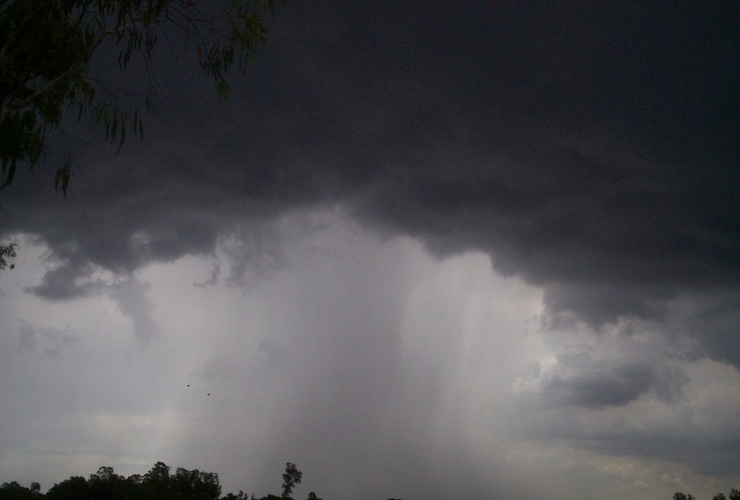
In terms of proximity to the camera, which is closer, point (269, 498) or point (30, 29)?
point (30, 29)

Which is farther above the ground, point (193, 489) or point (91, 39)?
point (91, 39)

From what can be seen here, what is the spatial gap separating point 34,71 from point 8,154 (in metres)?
1.75

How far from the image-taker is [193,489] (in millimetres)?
54000

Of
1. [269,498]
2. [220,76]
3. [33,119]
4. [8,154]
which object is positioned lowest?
[269,498]

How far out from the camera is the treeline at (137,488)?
151ft

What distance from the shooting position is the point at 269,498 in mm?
48406

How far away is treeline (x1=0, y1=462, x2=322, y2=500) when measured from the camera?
4591cm

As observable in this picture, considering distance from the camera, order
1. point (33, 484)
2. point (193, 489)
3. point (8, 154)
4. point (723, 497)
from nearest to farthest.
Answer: point (8, 154)
point (193, 489)
point (33, 484)
point (723, 497)

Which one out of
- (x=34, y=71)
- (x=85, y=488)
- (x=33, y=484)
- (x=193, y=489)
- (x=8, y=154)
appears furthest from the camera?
(x=33, y=484)

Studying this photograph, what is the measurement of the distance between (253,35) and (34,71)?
398 centimetres

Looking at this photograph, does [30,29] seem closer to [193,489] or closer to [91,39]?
[91,39]

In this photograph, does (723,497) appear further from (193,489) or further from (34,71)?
(34,71)

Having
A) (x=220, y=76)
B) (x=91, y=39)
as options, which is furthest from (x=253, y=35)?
(x=91, y=39)

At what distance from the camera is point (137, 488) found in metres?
47.8
